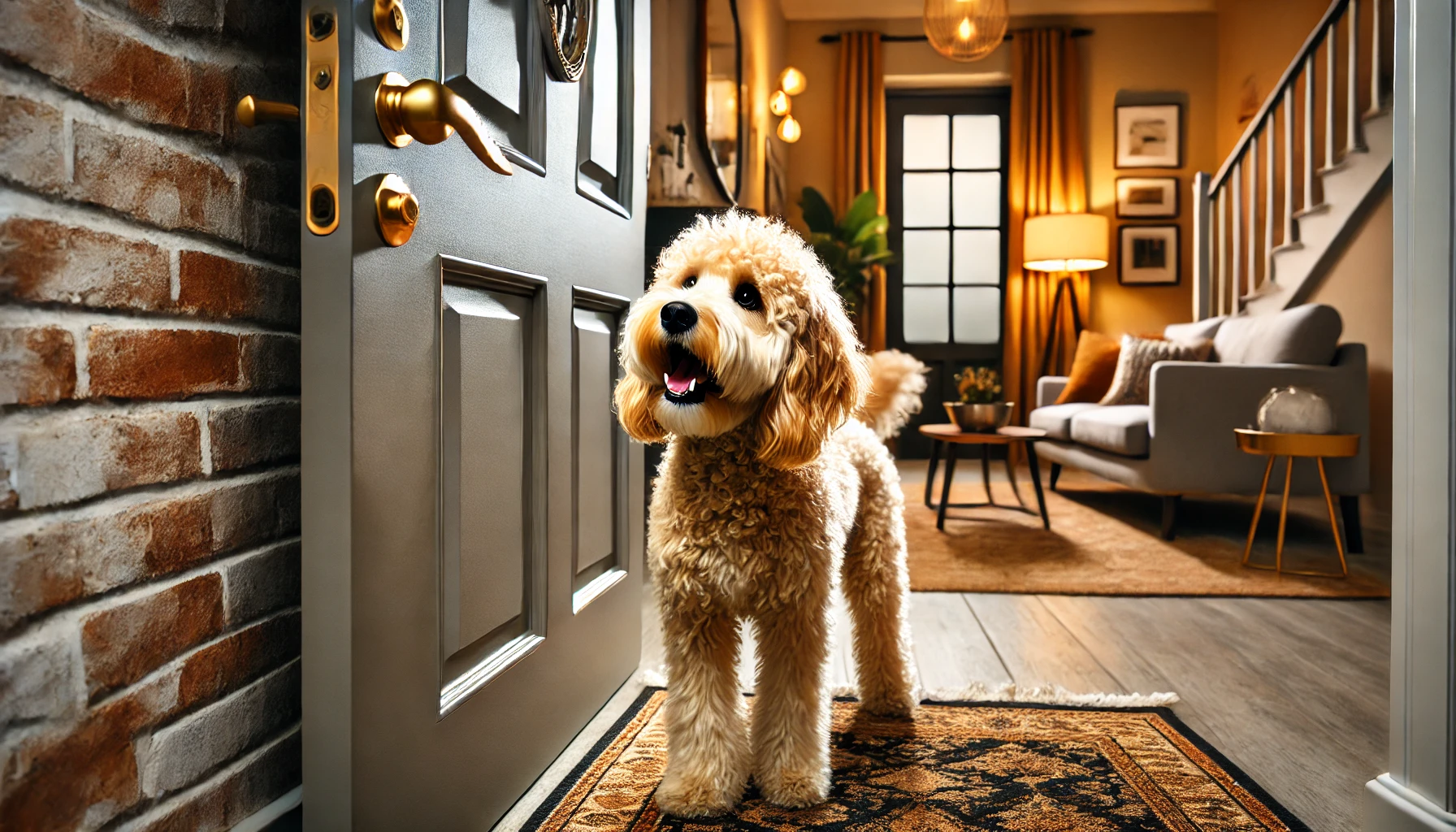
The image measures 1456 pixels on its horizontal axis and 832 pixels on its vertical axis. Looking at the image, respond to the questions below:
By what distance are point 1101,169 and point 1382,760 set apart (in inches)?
220

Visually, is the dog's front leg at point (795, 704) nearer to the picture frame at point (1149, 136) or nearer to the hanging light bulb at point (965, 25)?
the hanging light bulb at point (965, 25)

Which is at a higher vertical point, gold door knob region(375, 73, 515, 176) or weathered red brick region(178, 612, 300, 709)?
gold door knob region(375, 73, 515, 176)

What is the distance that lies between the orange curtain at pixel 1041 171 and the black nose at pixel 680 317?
5503mm

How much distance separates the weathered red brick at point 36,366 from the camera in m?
0.52

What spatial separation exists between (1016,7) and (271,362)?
21.1ft

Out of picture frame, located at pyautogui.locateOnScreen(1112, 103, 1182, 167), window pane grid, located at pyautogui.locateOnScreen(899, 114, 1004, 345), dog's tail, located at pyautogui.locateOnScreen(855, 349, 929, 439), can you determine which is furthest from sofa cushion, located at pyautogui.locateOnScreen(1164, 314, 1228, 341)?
dog's tail, located at pyautogui.locateOnScreen(855, 349, 929, 439)

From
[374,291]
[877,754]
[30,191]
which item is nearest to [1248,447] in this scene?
[877,754]

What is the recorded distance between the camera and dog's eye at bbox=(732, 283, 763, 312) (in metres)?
1.00

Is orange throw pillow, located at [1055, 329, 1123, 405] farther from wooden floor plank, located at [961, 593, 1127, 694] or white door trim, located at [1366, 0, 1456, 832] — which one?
white door trim, located at [1366, 0, 1456, 832]

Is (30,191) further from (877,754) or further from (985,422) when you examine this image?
(985,422)

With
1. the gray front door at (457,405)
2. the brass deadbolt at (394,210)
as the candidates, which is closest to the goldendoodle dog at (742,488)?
the gray front door at (457,405)

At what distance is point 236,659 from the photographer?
715mm

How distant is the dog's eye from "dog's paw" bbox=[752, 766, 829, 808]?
62 centimetres

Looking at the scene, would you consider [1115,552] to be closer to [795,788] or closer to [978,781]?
[978,781]
